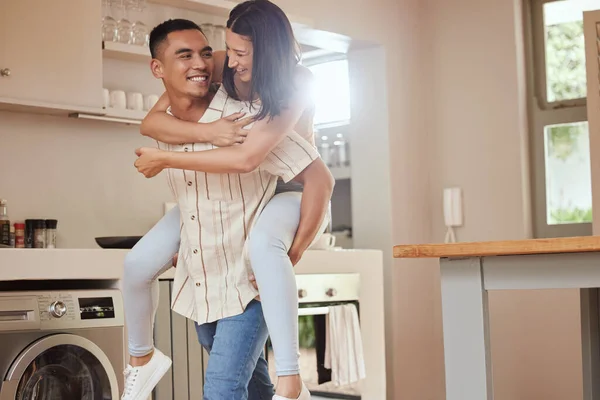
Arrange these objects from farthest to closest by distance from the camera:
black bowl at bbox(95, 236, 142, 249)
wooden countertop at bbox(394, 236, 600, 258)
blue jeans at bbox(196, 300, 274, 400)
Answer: black bowl at bbox(95, 236, 142, 249), blue jeans at bbox(196, 300, 274, 400), wooden countertop at bbox(394, 236, 600, 258)

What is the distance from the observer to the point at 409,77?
5.58m

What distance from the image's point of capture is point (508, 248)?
5.97 feet

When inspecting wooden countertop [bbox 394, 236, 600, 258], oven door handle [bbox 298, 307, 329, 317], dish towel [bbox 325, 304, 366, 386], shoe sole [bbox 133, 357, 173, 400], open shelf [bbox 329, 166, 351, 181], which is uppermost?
open shelf [bbox 329, 166, 351, 181]

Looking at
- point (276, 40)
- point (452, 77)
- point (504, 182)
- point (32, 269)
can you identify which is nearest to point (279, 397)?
point (276, 40)

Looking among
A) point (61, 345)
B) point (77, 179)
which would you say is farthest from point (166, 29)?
point (77, 179)

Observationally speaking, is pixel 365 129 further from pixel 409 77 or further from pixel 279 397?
pixel 279 397

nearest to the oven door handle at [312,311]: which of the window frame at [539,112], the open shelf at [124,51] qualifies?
the open shelf at [124,51]

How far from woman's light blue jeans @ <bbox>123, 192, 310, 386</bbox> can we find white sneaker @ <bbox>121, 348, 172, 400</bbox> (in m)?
0.03

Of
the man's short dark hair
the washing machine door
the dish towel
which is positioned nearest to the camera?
the man's short dark hair

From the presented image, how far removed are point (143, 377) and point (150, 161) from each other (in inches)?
20.7

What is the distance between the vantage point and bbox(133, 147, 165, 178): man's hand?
76.5 inches

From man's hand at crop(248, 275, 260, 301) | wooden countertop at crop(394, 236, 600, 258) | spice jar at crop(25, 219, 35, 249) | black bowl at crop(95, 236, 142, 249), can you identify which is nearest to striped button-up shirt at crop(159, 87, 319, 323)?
man's hand at crop(248, 275, 260, 301)

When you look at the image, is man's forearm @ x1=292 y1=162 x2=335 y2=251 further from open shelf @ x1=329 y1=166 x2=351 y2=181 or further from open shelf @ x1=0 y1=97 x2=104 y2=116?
open shelf @ x1=329 y1=166 x2=351 y2=181

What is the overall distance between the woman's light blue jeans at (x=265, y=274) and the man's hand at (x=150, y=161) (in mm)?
199
